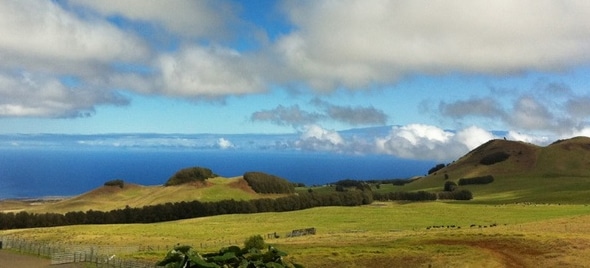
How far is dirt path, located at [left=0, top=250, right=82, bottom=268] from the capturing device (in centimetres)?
4772

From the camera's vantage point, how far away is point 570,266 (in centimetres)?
4312

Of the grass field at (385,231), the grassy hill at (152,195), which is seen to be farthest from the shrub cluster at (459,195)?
the grassy hill at (152,195)

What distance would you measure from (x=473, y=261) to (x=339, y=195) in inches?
4966

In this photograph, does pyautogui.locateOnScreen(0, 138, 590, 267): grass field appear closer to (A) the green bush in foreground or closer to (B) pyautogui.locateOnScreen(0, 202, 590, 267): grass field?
(B) pyautogui.locateOnScreen(0, 202, 590, 267): grass field

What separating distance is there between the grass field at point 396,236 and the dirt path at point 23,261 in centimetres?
969

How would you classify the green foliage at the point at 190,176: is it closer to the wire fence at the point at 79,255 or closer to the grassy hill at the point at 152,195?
the grassy hill at the point at 152,195

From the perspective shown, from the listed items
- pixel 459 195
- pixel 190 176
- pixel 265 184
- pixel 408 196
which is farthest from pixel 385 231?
pixel 190 176

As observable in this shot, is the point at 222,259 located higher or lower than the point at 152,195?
lower

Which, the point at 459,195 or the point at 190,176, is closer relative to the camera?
the point at 459,195

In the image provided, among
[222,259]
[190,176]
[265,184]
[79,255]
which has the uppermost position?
[190,176]

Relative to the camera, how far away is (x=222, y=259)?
13703 mm

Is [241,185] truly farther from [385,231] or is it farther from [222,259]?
[222,259]

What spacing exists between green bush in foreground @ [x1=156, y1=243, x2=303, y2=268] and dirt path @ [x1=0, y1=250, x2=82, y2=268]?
3670cm

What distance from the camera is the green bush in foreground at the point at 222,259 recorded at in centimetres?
1311
